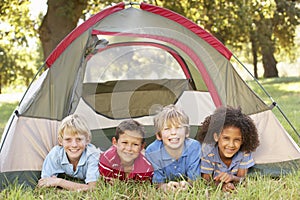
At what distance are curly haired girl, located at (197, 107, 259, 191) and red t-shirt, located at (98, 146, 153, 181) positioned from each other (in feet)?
1.03

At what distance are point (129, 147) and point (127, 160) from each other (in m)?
0.08

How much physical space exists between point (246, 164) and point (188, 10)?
5929mm

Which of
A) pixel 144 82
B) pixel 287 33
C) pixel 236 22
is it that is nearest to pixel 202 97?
pixel 144 82

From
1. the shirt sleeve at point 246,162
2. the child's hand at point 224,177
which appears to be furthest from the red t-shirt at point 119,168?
the shirt sleeve at point 246,162

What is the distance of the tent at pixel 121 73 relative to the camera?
2.59 m

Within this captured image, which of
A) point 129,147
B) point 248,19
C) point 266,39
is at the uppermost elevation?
point 266,39

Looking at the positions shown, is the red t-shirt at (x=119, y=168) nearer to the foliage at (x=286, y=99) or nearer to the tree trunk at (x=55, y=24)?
the foliage at (x=286, y=99)

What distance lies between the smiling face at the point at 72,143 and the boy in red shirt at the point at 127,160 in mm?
146

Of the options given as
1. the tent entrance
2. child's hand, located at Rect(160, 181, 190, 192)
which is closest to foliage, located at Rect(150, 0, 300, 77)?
the tent entrance

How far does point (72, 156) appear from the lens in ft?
8.13

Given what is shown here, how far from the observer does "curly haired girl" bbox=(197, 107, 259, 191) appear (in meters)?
2.37

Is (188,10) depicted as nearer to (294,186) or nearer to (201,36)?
(201,36)

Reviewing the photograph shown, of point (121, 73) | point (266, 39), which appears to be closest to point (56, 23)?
point (121, 73)

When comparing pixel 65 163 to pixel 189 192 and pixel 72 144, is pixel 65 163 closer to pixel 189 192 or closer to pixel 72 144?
pixel 72 144
